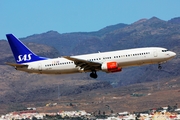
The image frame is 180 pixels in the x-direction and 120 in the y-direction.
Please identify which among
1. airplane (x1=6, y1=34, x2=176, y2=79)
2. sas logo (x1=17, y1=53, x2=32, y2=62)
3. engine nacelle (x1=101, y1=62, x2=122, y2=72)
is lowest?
engine nacelle (x1=101, y1=62, x2=122, y2=72)

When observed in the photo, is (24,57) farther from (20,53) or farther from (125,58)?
(125,58)

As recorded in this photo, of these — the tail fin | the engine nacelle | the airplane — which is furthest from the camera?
the tail fin

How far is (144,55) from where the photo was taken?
4665 inches

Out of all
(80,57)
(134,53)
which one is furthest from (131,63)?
(80,57)

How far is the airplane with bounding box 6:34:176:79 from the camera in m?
118

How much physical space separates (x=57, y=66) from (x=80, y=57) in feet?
17.1

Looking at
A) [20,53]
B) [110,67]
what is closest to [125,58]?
[110,67]

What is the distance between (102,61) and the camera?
395 feet

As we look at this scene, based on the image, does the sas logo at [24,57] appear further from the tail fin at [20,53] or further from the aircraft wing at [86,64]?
the aircraft wing at [86,64]

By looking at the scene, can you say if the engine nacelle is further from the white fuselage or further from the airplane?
the white fuselage

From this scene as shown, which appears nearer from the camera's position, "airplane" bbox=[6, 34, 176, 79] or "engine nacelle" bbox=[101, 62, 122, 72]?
"engine nacelle" bbox=[101, 62, 122, 72]

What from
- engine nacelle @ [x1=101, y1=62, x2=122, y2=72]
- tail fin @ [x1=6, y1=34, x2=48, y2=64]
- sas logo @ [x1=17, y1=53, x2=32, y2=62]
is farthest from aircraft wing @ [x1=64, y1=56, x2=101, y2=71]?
sas logo @ [x1=17, y1=53, x2=32, y2=62]

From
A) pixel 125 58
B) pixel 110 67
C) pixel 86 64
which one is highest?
pixel 125 58

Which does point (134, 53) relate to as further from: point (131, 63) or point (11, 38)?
point (11, 38)
